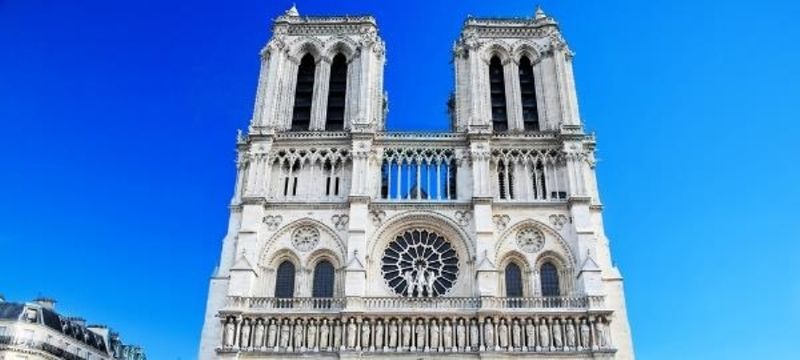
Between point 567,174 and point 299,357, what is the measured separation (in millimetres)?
16802

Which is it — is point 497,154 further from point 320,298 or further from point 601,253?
point 320,298

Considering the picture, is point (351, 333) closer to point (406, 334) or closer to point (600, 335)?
point (406, 334)

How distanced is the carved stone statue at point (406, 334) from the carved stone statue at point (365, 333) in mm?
1614

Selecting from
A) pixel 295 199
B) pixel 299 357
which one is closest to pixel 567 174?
pixel 295 199

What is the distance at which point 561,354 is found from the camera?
30766mm

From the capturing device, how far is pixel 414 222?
35.9 m

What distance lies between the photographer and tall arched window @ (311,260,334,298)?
112 feet

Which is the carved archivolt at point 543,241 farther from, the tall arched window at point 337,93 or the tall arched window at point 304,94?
the tall arched window at point 304,94

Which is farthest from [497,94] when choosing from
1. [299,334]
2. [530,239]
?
[299,334]

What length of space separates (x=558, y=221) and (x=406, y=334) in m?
10.2

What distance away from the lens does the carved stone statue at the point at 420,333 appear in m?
31.2

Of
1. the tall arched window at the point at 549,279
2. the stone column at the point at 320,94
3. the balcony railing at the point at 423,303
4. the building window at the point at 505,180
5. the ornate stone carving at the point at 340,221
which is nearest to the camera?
the balcony railing at the point at 423,303

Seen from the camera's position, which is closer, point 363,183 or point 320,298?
point 320,298

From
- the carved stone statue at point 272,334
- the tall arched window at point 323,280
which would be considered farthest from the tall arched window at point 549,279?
the carved stone statue at point 272,334
